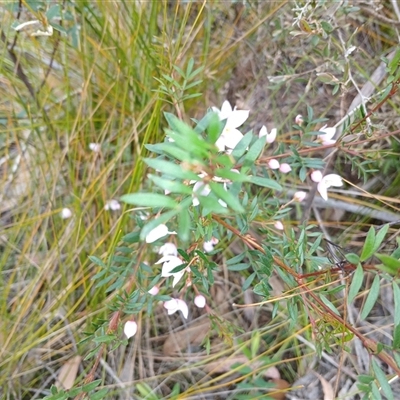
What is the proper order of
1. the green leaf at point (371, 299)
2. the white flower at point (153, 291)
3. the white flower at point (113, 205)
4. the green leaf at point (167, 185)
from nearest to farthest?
the green leaf at point (167, 185) → the green leaf at point (371, 299) → the white flower at point (153, 291) → the white flower at point (113, 205)

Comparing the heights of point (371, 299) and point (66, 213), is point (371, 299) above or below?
above

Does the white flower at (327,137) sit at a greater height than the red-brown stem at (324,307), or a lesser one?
greater

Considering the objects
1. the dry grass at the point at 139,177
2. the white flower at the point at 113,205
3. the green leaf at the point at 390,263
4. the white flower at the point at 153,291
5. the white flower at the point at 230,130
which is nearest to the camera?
the green leaf at the point at 390,263

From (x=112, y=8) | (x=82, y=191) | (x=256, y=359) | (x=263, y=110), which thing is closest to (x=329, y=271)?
(x=256, y=359)

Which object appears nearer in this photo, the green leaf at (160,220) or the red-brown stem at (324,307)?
the green leaf at (160,220)

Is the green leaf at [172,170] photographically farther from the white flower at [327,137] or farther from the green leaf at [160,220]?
the white flower at [327,137]

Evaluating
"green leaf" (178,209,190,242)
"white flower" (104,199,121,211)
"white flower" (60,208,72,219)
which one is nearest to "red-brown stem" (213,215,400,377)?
"green leaf" (178,209,190,242)

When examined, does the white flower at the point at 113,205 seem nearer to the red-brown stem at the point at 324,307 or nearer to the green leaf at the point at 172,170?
the red-brown stem at the point at 324,307

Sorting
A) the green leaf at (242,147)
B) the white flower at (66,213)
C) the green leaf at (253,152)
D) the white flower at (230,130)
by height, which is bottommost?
the white flower at (66,213)

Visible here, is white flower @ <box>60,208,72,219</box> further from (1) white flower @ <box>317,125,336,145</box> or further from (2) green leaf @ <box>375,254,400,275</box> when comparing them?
(2) green leaf @ <box>375,254,400,275</box>

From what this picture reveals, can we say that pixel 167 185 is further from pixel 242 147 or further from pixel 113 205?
pixel 113 205

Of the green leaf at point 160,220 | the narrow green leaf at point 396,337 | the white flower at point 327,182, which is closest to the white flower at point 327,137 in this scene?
the white flower at point 327,182

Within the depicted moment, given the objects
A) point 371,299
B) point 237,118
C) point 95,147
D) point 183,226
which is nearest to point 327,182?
point 237,118
